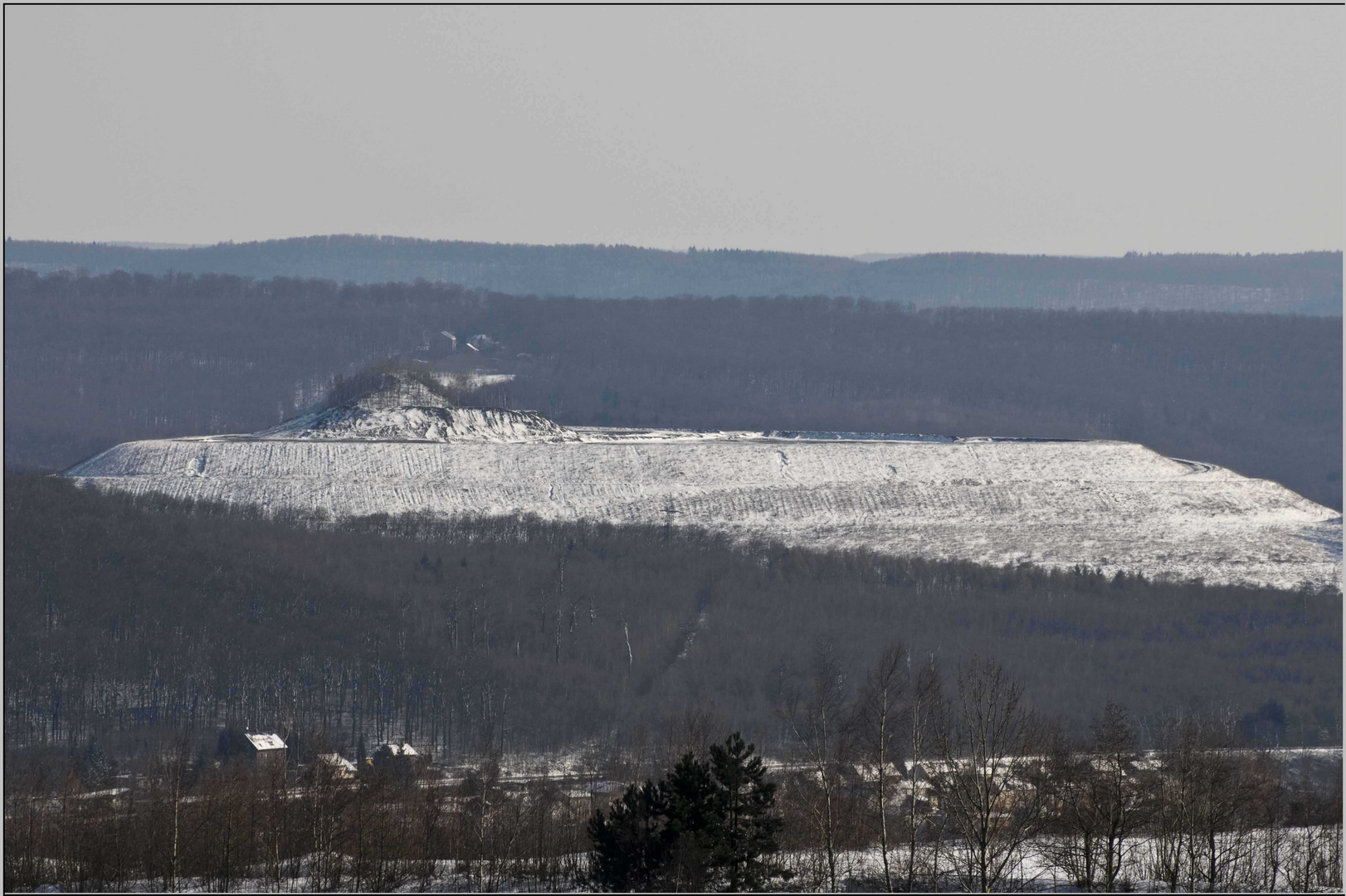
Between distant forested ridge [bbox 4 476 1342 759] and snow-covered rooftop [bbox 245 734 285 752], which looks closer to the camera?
snow-covered rooftop [bbox 245 734 285 752]

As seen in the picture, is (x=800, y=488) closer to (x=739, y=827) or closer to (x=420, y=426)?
(x=420, y=426)

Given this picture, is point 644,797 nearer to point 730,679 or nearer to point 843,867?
point 843,867

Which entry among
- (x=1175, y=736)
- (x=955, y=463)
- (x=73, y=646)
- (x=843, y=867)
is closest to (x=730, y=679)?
(x=1175, y=736)

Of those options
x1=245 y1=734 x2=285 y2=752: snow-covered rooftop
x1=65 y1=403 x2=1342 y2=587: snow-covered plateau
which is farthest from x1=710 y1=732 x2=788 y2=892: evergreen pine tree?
x1=65 y1=403 x2=1342 y2=587: snow-covered plateau

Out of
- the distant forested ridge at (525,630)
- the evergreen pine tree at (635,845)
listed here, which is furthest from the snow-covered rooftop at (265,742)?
the evergreen pine tree at (635,845)

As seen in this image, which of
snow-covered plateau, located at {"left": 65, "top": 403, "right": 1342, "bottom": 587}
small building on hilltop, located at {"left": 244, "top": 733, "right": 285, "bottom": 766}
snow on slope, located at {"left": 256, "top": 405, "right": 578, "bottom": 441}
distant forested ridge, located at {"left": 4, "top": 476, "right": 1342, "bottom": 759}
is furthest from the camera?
snow on slope, located at {"left": 256, "top": 405, "right": 578, "bottom": 441}

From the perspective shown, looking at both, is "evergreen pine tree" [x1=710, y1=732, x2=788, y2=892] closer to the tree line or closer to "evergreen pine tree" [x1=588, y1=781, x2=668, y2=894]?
the tree line

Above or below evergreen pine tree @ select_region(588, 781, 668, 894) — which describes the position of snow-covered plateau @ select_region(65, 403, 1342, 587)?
above
